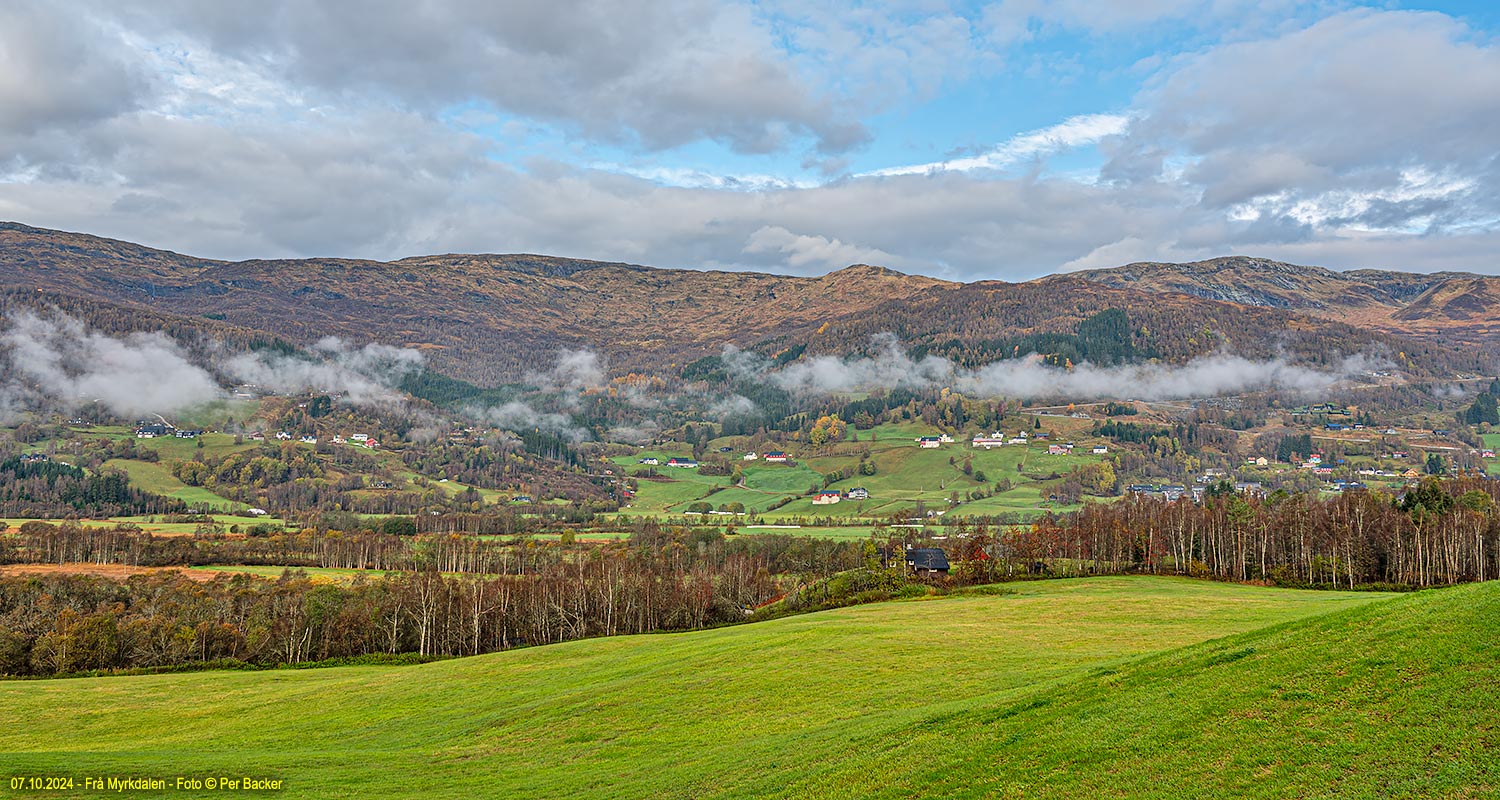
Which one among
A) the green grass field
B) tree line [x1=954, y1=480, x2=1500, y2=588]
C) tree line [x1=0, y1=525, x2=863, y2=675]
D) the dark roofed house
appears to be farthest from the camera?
the dark roofed house

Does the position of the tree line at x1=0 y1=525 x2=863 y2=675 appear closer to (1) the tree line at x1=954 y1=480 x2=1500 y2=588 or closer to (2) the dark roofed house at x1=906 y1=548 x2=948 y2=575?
(2) the dark roofed house at x1=906 y1=548 x2=948 y2=575

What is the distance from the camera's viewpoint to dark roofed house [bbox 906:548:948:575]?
4673 inches

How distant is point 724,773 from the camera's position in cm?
2558

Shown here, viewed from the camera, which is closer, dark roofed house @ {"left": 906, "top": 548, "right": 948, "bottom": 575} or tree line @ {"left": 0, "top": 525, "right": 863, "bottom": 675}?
tree line @ {"left": 0, "top": 525, "right": 863, "bottom": 675}

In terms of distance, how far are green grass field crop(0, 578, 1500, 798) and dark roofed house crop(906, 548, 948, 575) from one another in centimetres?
5487

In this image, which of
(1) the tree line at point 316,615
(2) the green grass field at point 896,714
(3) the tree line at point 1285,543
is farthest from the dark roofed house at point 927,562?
(2) the green grass field at point 896,714

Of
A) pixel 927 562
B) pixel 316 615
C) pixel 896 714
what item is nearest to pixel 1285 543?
pixel 927 562

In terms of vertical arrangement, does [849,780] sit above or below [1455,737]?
below

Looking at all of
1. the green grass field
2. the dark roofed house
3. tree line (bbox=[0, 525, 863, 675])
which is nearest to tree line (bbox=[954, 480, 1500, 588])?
the dark roofed house

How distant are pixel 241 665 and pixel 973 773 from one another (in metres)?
85.7

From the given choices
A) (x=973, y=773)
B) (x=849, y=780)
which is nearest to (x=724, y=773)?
(x=849, y=780)

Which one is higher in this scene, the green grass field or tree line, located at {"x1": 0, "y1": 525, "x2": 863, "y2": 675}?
the green grass field

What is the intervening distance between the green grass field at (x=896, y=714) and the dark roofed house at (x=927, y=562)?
54.9m

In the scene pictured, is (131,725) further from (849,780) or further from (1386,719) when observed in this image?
(1386,719)
